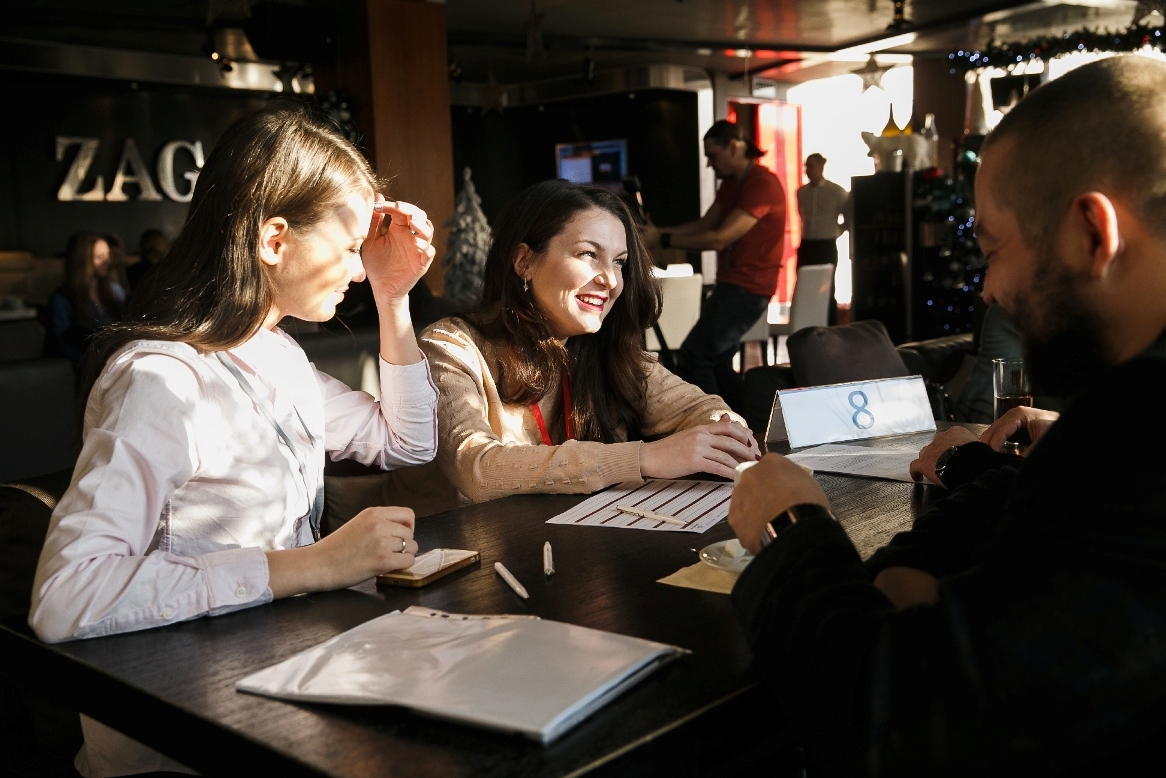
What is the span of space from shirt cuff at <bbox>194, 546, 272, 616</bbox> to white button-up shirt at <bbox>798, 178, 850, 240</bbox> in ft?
31.5

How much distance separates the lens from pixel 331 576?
1.29 metres

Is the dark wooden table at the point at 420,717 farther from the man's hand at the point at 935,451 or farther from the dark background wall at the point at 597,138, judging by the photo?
the dark background wall at the point at 597,138

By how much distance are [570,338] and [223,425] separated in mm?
1139

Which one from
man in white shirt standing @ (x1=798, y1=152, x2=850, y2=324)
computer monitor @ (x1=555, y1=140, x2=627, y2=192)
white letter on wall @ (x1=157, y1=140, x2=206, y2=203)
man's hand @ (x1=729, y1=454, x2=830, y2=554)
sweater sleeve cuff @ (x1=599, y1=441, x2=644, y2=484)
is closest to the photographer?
man's hand @ (x1=729, y1=454, x2=830, y2=554)

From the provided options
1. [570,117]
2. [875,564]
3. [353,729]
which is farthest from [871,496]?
[570,117]

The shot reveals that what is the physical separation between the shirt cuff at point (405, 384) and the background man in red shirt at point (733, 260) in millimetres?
3991

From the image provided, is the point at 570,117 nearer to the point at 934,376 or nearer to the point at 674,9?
the point at 674,9

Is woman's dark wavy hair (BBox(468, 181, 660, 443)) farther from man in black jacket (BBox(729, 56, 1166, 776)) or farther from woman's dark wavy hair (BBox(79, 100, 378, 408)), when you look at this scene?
man in black jacket (BBox(729, 56, 1166, 776))

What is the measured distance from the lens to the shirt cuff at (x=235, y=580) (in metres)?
1.22

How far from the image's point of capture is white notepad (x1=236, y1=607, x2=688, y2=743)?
0.89 m

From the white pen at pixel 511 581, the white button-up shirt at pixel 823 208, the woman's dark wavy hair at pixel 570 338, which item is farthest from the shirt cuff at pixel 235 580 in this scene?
the white button-up shirt at pixel 823 208

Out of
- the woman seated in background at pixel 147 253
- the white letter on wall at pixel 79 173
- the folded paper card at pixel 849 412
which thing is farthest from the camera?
the white letter on wall at pixel 79 173

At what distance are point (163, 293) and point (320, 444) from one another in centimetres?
37

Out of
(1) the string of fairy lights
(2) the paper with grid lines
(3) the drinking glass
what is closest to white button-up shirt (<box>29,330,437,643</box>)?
(2) the paper with grid lines
